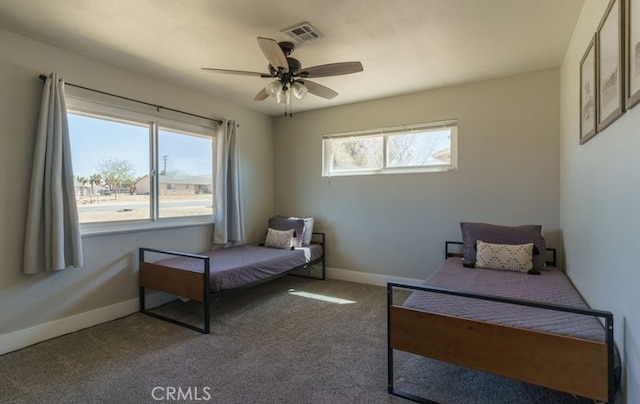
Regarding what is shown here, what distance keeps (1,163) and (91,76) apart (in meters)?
1.02

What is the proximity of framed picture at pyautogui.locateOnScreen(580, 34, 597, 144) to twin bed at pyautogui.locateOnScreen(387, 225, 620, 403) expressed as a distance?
3.60 feet

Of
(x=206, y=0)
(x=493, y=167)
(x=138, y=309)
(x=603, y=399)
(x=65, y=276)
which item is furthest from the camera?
(x=493, y=167)

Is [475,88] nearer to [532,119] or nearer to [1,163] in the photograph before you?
[532,119]

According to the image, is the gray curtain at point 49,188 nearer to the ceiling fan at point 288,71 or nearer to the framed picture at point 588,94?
the ceiling fan at point 288,71

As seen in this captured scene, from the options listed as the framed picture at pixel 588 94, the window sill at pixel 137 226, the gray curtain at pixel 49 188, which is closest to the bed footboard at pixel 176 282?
the window sill at pixel 137 226

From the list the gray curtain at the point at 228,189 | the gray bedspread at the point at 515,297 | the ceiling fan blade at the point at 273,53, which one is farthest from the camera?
the gray curtain at the point at 228,189

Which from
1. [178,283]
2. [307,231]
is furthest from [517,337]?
[307,231]

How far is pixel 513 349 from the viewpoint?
153 centimetres

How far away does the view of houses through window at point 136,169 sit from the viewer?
283 centimetres

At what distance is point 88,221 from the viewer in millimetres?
2812

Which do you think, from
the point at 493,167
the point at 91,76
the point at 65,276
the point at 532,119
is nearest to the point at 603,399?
the point at 493,167

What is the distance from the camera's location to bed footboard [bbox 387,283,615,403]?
1366 mm

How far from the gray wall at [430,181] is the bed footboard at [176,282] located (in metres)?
2.05

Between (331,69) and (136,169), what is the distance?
2254 millimetres
